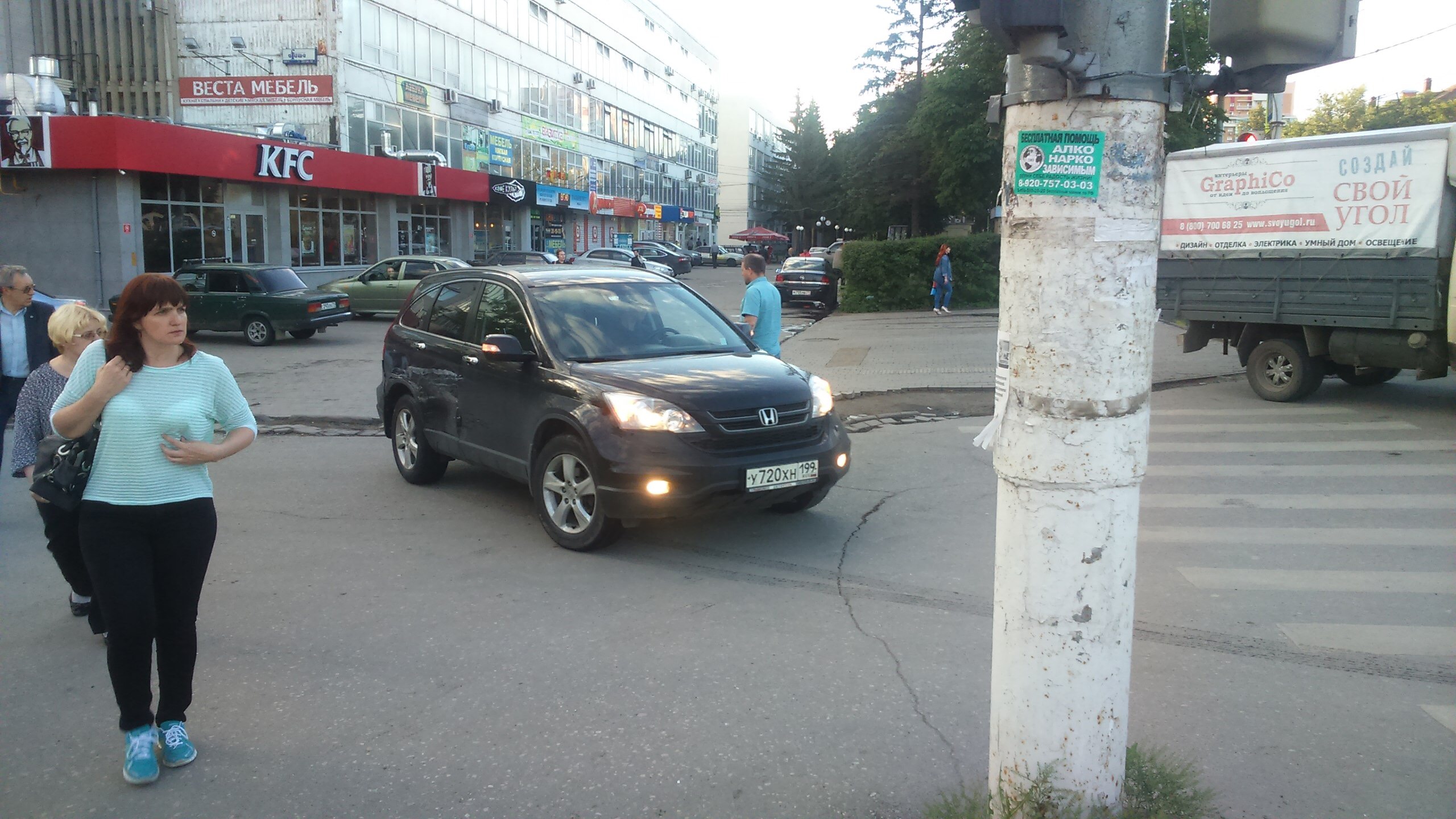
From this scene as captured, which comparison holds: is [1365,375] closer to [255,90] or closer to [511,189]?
[255,90]

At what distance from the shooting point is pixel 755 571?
6215 mm

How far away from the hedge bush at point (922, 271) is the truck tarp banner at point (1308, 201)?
16088 mm

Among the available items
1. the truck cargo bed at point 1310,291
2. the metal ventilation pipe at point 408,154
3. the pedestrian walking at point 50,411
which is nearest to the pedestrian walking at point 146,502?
the pedestrian walking at point 50,411

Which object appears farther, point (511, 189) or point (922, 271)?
point (511, 189)

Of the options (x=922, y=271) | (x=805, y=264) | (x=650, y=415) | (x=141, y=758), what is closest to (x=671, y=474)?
(x=650, y=415)

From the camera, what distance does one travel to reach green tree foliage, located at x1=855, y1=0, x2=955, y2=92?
5234 cm

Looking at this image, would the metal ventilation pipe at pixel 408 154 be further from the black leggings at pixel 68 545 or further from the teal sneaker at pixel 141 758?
the teal sneaker at pixel 141 758

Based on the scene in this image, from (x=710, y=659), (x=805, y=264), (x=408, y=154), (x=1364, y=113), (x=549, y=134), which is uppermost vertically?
(x=1364, y=113)

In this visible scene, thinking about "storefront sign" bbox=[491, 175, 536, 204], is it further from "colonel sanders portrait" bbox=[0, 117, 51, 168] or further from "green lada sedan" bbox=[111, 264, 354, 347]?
"green lada sedan" bbox=[111, 264, 354, 347]

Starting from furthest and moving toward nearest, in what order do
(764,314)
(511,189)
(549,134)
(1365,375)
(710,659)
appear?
(549,134) → (511,189) → (1365,375) → (764,314) → (710,659)

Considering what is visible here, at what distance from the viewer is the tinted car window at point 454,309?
8.00m

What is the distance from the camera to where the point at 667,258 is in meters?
54.3

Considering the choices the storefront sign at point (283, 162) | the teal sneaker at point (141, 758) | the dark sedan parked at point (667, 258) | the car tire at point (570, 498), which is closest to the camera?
the teal sneaker at point (141, 758)

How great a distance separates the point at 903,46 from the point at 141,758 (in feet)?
181
